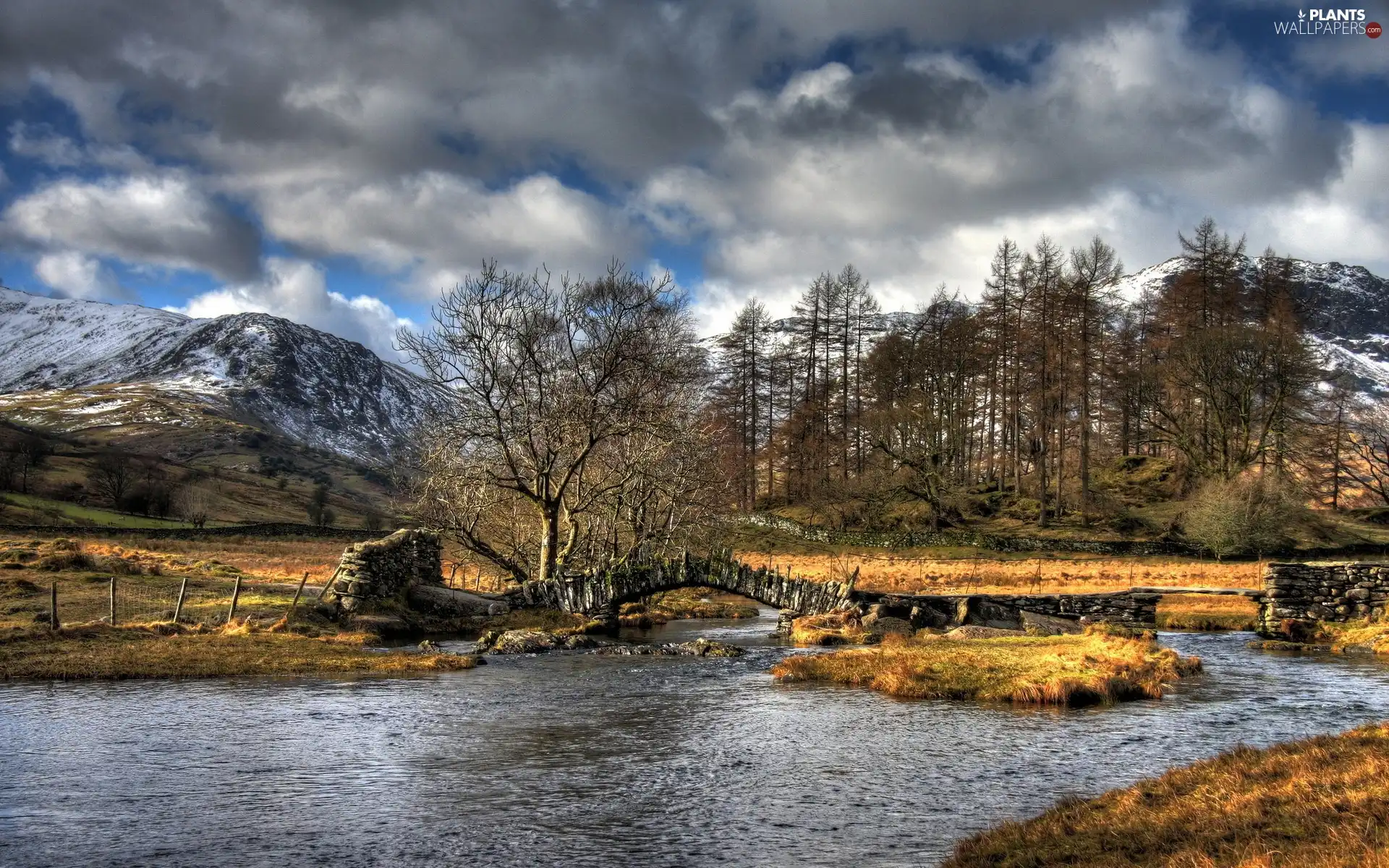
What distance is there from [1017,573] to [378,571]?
114 feet

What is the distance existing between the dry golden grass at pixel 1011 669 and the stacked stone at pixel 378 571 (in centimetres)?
1604

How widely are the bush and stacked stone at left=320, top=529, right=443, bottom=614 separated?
43337 millimetres

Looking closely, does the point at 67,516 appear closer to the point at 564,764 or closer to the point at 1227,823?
the point at 564,764

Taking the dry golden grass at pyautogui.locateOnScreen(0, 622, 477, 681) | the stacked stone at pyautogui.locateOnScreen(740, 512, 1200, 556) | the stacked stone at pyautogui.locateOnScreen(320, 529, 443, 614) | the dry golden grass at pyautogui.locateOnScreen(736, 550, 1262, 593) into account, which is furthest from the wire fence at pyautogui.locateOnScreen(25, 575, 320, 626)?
the stacked stone at pyautogui.locateOnScreen(740, 512, 1200, 556)

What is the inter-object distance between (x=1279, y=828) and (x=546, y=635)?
22877 mm

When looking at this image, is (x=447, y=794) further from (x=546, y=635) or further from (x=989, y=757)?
(x=546, y=635)

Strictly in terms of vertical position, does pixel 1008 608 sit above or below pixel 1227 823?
below

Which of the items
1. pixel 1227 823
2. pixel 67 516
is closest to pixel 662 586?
pixel 1227 823

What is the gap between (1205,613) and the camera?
38.0 meters

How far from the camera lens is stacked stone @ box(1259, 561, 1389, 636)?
31.9 m

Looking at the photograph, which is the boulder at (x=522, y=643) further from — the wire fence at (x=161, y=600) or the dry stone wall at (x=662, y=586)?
the wire fence at (x=161, y=600)

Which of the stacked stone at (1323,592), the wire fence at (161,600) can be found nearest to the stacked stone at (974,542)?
the stacked stone at (1323,592)

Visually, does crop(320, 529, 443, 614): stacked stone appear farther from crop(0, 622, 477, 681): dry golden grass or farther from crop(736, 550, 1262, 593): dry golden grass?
crop(736, 550, 1262, 593): dry golden grass

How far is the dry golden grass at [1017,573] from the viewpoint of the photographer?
4722 centimetres
